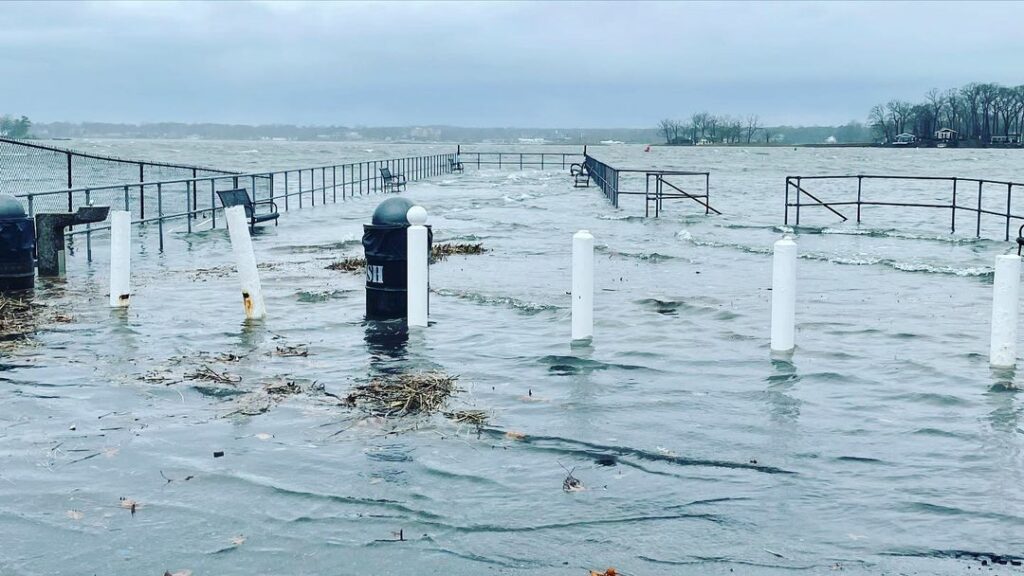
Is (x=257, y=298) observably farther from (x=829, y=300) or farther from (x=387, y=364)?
(x=829, y=300)

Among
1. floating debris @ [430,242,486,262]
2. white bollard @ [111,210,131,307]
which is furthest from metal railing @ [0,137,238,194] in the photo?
floating debris @ [430,242,486,262]

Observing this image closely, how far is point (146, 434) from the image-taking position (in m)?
7.69

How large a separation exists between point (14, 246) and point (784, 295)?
879cm

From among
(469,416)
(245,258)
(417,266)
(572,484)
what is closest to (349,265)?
(245,258)

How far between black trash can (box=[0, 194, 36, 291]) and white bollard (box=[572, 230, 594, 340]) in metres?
6.62

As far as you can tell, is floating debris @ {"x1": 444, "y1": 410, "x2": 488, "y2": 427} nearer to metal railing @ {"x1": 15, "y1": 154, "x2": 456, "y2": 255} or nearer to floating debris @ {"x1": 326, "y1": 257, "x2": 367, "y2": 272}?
floating debris @ {"x1": 326, "y1": 257, "x2": 367, "y2": 272}

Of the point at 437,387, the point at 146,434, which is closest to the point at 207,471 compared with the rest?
the point at 146,434

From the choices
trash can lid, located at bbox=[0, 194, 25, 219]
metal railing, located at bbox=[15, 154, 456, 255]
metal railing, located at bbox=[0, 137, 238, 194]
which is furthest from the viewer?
metal railing, located at bbox=[15, 154, 456, 255]

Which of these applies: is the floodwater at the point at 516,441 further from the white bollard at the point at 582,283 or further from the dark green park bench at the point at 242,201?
the dark green park bench at the point at 242,201

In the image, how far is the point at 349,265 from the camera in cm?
1802

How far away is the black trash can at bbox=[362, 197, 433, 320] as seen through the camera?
1178cm

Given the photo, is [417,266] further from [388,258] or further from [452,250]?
[452,250]

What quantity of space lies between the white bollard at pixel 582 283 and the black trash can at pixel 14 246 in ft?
21.7

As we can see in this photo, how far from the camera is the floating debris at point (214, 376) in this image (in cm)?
929
